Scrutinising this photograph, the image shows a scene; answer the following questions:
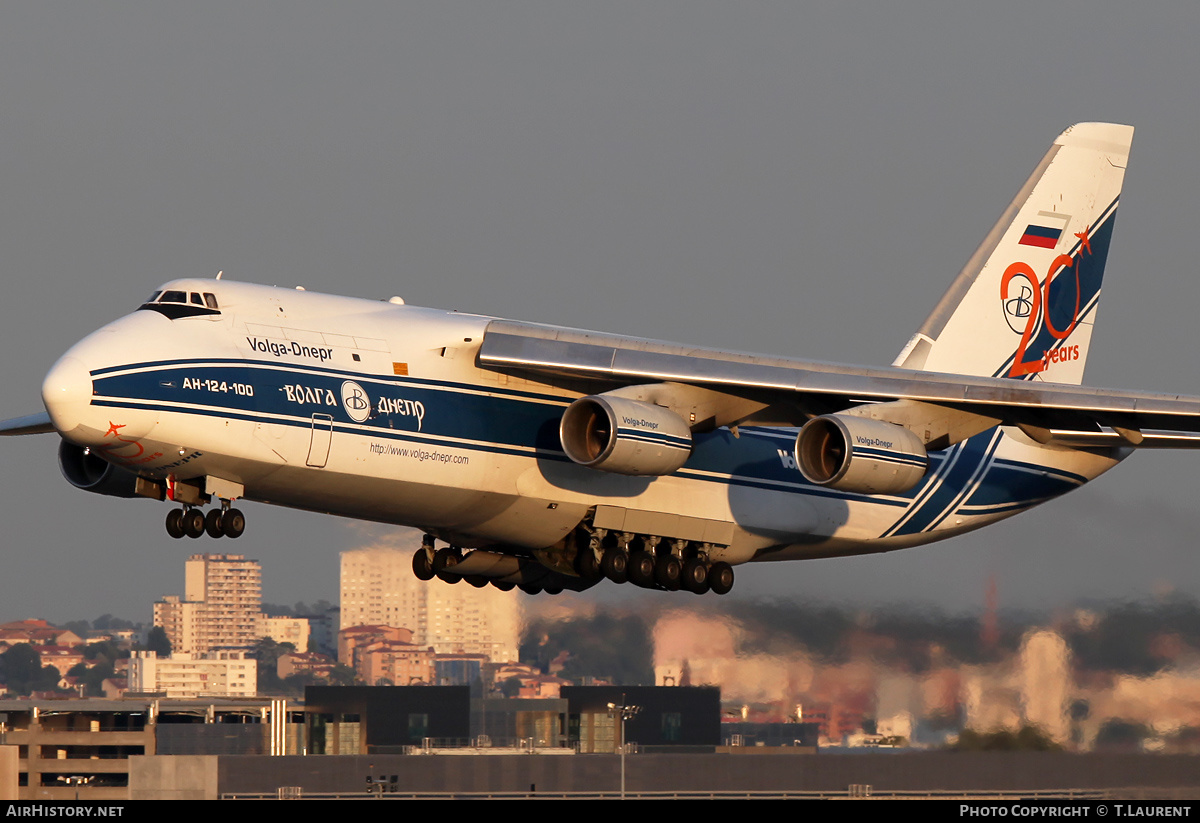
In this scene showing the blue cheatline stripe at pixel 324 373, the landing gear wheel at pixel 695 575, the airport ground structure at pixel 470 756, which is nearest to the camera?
the blue cheatline stripe at pixel 324 373

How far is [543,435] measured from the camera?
51.0ft

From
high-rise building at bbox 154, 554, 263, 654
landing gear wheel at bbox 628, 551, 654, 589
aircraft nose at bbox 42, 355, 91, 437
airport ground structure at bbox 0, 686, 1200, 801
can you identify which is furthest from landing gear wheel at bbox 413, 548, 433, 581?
high-rise building at bbox 154, 554, 263, 654

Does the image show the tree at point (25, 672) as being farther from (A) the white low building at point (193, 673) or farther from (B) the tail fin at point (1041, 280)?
(B) the tail fin at point (1041, 280)

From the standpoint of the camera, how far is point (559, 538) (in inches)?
632

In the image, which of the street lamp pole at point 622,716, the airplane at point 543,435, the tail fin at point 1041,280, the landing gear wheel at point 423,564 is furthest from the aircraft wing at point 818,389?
the street lamp pole at point 622,716

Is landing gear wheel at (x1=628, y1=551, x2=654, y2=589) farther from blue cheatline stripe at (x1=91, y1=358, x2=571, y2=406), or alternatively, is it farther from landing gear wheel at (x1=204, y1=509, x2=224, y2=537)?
landing gear wheel at (x1=204, y1=509, x2=224, y2=537)

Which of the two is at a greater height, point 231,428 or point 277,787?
point 231,428

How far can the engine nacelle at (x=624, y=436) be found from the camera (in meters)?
14.6

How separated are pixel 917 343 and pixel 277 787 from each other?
11.3m

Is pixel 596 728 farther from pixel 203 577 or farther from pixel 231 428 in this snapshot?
pixel 231 428

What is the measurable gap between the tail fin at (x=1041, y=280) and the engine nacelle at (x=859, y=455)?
3695 mm

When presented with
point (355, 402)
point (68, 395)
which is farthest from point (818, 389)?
point (68, 395)

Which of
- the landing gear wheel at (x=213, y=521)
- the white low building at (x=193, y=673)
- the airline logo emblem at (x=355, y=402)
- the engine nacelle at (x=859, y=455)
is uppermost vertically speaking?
the airline logo emblem at (x=355, y=402)
